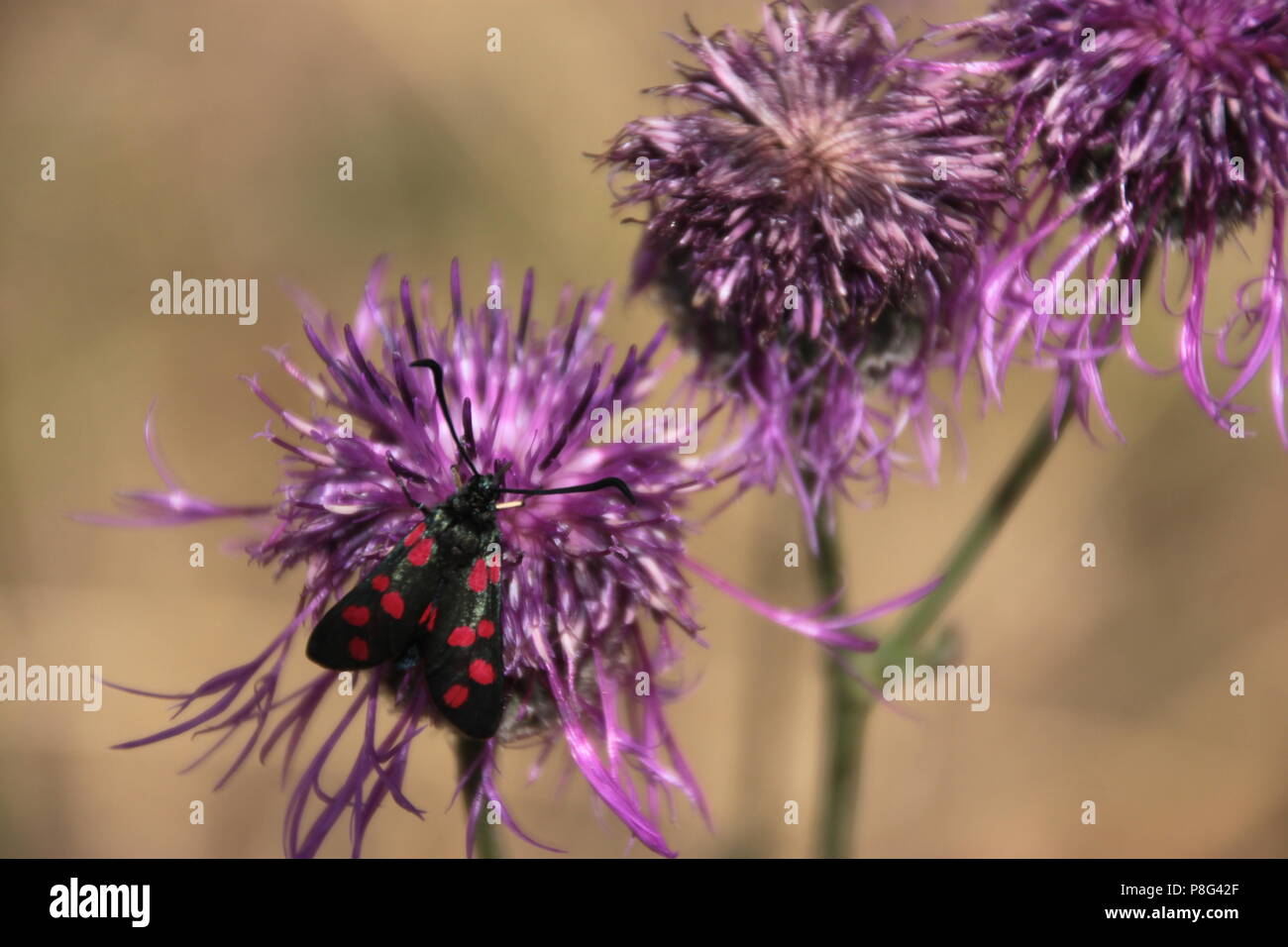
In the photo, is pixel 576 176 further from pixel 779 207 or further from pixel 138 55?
pixel 779 207

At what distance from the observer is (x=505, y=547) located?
2.34m

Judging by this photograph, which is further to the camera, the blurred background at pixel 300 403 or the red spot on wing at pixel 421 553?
the blurred background at pixel 300 403

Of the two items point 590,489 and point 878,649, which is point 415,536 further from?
point 878,649

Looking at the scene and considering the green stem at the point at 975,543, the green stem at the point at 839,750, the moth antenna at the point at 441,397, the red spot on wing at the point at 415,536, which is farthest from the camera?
the green stem at the point at 839,750

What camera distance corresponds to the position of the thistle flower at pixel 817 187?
236 cm

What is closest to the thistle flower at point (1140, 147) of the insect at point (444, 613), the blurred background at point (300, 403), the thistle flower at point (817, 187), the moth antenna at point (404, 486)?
the thistle flower at point (817, 187)

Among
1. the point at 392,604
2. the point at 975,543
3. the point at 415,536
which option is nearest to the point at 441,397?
the point at 415,536

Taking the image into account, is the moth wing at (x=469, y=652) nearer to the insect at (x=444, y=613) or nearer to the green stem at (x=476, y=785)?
the insect at (x=444, y=613)

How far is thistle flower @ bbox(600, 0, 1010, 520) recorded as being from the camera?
2359 mm

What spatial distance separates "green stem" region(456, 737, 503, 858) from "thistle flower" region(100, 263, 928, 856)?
0.05ft

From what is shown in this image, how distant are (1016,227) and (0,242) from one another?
4467 millimetres

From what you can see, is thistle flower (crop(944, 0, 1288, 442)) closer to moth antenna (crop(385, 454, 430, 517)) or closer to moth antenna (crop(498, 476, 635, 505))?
moth antenna (crop(498, 476, 635, 505))

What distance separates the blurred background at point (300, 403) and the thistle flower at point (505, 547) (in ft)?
6.51
